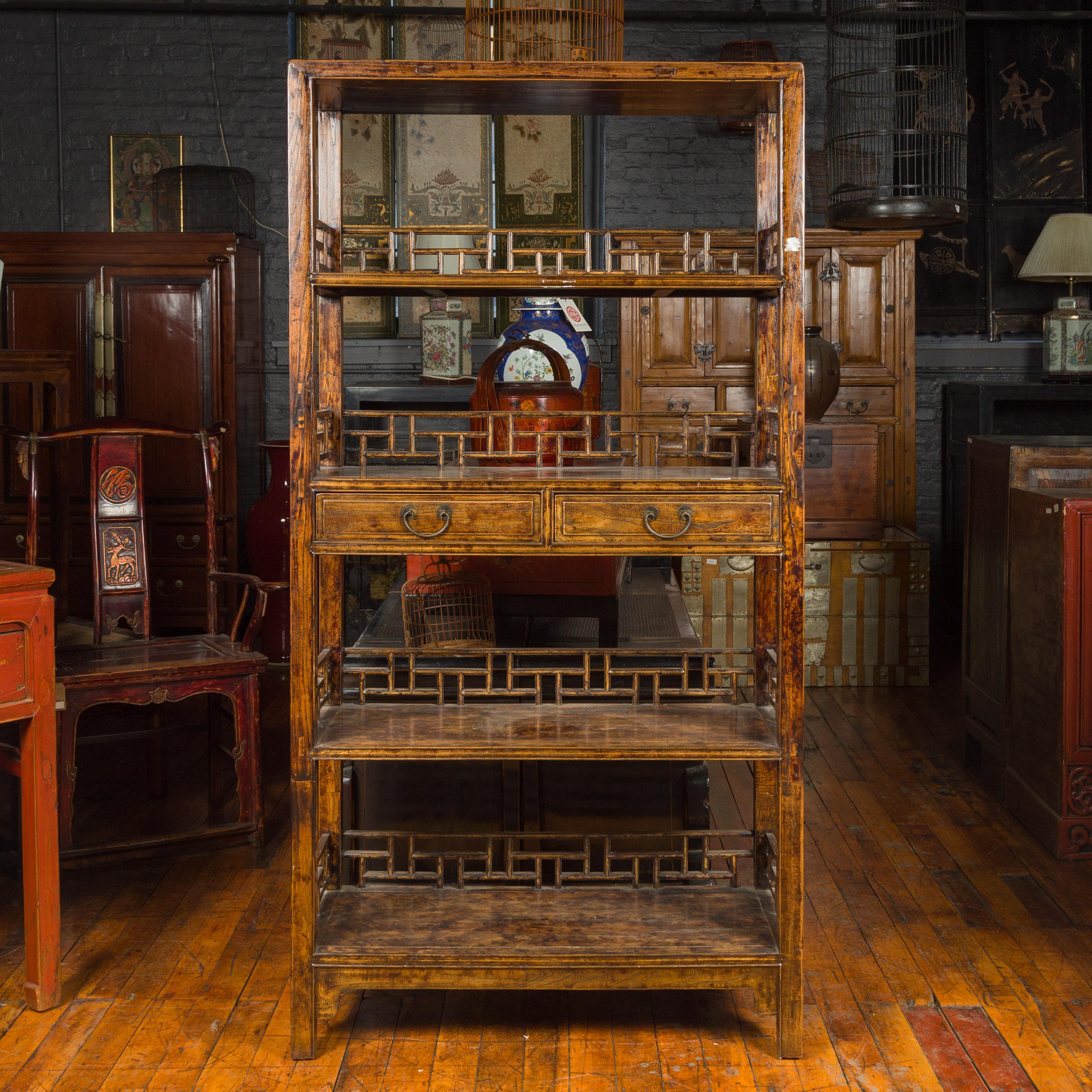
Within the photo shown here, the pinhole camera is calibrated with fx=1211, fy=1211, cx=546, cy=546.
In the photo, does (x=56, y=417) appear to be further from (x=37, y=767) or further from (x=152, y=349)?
(x=152, y=349)

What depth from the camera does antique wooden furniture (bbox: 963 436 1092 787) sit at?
3.57 m

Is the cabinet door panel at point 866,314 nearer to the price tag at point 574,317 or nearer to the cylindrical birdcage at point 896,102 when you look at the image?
the cylindrical birdcage at point 896,102

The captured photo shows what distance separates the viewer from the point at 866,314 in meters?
5.58

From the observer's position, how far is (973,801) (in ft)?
12.0

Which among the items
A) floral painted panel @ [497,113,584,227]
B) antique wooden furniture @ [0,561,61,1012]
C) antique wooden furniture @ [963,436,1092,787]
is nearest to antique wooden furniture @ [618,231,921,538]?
floral painted panel @ [497,113,584,227]

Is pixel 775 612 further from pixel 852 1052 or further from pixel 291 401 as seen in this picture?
pixel 291 401

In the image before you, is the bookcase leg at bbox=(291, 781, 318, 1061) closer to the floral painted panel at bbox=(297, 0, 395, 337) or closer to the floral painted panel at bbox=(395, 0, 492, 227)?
the floral painted panel at bbox=(297, 0, 395, 337)

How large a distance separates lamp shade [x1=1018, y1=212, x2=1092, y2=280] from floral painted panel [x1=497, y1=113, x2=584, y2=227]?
2289mm

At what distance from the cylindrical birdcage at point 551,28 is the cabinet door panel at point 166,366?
5.81 feet

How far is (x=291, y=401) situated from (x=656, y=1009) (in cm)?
137

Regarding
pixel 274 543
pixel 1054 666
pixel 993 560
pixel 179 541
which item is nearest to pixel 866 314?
pixel 993 560

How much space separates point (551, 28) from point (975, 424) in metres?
2.69

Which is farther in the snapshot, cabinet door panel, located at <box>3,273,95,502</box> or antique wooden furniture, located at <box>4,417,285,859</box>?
cabinet door panel, located at <box>3,273,95,502</box>

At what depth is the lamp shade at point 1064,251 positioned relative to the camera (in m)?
5.73
